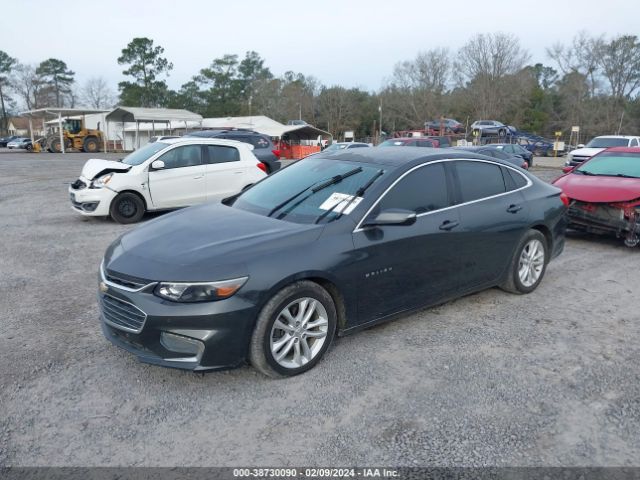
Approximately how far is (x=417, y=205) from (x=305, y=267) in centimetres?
130

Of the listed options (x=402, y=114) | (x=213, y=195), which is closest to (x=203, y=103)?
(x=402, y=114)

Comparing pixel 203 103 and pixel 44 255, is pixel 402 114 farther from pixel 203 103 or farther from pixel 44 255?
pixel 44 255

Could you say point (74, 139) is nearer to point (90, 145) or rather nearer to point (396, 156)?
point (90, 145)

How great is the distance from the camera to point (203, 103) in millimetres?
76062

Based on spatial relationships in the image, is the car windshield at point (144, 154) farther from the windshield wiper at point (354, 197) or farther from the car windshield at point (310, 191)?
the windshield wiper at point (354, 197)

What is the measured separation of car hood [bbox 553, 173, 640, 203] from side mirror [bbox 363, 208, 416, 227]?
4.71 metres

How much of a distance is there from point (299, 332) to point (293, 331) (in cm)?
5

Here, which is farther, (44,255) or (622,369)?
(44,255)

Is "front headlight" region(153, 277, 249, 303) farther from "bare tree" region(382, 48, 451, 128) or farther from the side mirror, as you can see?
"bare tree" region(382, 48, 451, 128)

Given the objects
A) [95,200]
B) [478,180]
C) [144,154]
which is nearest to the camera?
[478,180]

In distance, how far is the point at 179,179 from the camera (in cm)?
947

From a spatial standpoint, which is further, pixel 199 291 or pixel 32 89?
pixel 32 89

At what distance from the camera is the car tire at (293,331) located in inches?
131

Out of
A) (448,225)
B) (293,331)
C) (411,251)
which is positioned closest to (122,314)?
(293,331)
